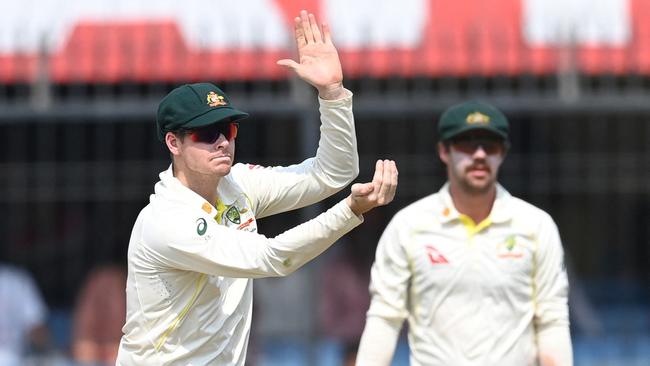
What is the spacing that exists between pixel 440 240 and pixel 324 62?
148 centimetres

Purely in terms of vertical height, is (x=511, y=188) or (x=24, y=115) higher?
(x=24, y=115)

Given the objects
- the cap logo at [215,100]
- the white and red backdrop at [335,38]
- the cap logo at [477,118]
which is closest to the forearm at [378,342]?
the cap logo at [477,118]

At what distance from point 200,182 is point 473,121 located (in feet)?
5.65

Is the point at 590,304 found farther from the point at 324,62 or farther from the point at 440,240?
the point at 324,62

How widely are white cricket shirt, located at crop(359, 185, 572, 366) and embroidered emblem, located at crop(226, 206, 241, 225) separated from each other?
4.16 ft

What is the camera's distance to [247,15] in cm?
1002

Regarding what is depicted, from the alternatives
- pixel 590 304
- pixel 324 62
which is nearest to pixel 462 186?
pixel 324 62

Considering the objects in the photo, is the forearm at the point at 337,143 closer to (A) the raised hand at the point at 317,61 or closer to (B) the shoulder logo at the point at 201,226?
(A) the raised hand at the point at 317,61

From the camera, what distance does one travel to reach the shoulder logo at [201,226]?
176 inches

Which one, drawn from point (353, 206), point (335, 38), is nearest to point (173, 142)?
point (353, 206)

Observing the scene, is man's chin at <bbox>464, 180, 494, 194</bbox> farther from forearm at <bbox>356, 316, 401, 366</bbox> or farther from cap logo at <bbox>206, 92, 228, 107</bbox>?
cap logo at <bbox>206, 92, 228, 107</bbox>

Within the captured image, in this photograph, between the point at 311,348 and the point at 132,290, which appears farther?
the point at 311,348

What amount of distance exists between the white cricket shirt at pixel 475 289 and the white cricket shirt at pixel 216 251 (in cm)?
105

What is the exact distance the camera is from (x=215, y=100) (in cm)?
457
